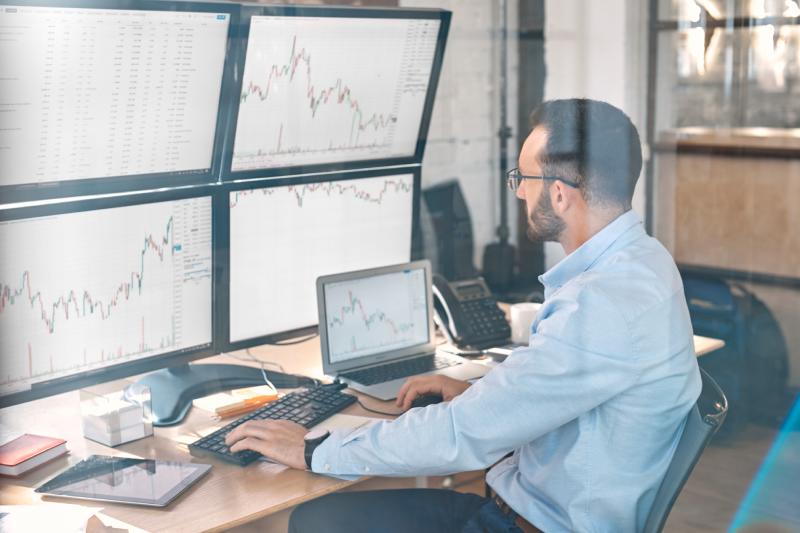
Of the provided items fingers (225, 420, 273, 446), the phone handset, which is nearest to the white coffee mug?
the phone handset

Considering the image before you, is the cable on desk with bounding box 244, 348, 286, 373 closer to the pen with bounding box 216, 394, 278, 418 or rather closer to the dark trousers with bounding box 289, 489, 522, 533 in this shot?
the pen with bounding box 216, 394, 278, 418

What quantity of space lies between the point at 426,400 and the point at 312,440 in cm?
36

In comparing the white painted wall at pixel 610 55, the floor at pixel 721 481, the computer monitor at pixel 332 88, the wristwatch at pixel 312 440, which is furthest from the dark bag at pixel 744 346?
the wristwatch at pixel 312 440

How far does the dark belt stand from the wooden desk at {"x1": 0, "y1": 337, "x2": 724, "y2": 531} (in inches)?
11.6

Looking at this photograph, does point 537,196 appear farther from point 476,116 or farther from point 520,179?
point 476,116

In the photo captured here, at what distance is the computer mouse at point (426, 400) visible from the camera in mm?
1892

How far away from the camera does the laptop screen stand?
6.81ft

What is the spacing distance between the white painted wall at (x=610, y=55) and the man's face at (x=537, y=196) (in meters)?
0.87

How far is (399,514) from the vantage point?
1.76 m

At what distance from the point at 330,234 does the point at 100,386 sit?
62 centimetres

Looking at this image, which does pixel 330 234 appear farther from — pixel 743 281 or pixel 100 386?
pixel 743 281

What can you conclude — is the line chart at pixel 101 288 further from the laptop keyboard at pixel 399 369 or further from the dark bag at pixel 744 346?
the dark bag at pixel 744 346

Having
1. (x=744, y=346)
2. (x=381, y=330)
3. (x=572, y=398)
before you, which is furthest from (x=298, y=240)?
(x=744, y=346)

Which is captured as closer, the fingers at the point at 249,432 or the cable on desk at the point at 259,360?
the fingers at the point at 249,432
